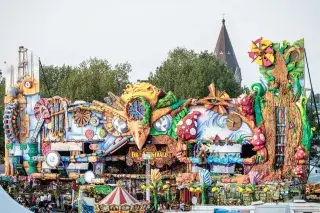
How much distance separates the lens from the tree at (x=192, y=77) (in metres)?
67.6

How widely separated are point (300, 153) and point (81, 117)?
11935mm

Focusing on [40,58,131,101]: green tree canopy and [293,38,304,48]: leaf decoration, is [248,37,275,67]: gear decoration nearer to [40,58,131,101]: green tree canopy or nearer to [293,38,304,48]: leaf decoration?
[293,38,304,48]: leaf decoration

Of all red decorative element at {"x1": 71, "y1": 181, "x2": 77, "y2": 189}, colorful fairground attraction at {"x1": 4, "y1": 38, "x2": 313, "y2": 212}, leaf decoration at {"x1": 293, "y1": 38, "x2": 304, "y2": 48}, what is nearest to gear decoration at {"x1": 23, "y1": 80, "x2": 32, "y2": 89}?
colorful fairground attraction at {"x1": 4, "y1": 38, "x2": 313, "y2": 212}

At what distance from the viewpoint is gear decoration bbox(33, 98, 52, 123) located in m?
53.7

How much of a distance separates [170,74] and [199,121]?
21.2 meters

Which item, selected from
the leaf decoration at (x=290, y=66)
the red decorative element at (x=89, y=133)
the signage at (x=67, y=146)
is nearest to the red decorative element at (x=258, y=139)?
the leaf decoration at (x=290, y=66)

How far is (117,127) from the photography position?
51.5 metres

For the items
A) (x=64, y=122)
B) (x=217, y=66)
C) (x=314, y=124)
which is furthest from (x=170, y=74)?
(x=64, y=122)

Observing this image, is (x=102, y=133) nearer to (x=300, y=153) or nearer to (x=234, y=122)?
(x=234, y=122)

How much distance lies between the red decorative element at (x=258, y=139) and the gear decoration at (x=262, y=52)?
3015 mm

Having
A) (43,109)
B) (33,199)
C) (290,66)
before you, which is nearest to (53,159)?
(43,109)

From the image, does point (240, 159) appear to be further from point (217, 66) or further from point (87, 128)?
point (217, 66)

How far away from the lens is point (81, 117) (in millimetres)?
52625

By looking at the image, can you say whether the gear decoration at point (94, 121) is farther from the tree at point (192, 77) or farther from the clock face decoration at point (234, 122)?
the tree at point (192, 77)
